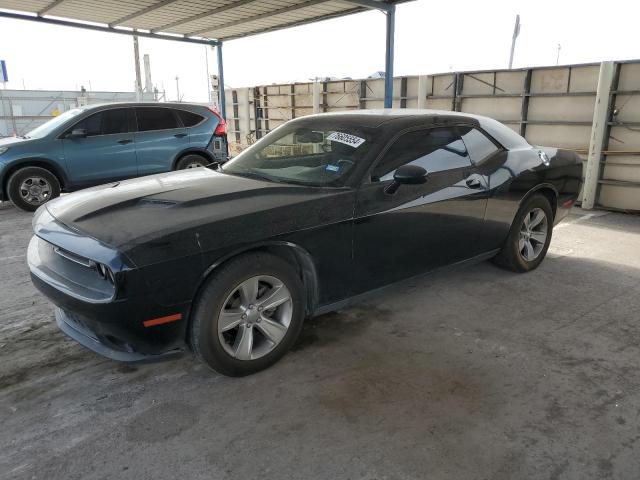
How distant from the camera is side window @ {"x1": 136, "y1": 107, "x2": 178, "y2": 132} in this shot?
8.30 meters

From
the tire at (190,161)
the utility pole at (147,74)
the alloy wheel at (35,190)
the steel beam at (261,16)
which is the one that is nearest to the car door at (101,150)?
the alloy wheel at (35,190)

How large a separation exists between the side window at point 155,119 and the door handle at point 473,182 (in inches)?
243

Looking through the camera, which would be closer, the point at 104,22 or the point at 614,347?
the point at 614,347

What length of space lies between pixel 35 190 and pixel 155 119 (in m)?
2.22

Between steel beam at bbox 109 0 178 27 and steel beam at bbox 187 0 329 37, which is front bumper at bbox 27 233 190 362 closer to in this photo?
steel beam at bbox 187 0 329 37

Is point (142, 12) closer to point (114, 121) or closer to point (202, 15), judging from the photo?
Result: point (202, 15)

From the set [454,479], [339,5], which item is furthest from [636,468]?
[339,5]

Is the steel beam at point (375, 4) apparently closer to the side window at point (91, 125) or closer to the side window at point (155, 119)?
the side window at point (155, 119)

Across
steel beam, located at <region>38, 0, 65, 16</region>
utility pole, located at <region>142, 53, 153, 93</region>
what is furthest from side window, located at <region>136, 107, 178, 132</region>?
utility pole, located at <region>142, 53, 153, 93</region>

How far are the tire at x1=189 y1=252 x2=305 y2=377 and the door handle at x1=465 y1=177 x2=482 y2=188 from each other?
68.7 inches

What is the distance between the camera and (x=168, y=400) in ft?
9.05

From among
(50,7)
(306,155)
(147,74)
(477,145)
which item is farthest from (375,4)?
(147,74)

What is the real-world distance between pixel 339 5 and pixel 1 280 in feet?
22.9

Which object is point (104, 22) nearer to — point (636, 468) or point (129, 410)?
point (129, 410)
